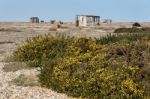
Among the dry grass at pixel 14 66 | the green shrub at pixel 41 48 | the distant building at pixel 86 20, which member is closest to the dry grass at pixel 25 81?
the dry grass at pixel 14 66

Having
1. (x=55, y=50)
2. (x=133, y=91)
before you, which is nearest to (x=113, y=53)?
(x=133, y=91)

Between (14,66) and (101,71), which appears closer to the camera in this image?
(101,71)

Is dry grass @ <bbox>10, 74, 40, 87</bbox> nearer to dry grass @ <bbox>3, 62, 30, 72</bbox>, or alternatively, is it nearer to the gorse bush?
the gorse bush

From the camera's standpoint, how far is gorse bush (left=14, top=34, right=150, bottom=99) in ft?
49.4

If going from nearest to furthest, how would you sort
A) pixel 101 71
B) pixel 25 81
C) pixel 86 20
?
1. pixel 101 71
2. pixel 25 81
3. pixel 86 20

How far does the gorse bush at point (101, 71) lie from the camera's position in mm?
15047

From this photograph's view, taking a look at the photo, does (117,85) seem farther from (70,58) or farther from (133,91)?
(70,58)

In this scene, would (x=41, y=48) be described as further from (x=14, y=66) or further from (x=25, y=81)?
(x=25, y=81)

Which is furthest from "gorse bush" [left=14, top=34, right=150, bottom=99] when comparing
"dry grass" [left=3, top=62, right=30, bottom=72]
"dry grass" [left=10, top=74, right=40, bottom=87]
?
"dry grass" [left=3, top=62, right=30, bottom=72]

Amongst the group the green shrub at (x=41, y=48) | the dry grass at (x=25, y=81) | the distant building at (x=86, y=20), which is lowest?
the distant building at (x=86, y=20)

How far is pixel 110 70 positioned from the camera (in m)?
16.0

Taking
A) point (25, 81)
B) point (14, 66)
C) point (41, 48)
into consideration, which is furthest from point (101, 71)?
point (41, 48)

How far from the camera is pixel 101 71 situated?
1598cm

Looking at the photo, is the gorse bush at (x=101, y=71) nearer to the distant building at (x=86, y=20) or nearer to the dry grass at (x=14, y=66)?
the dry grass at (x=14, y=66)
